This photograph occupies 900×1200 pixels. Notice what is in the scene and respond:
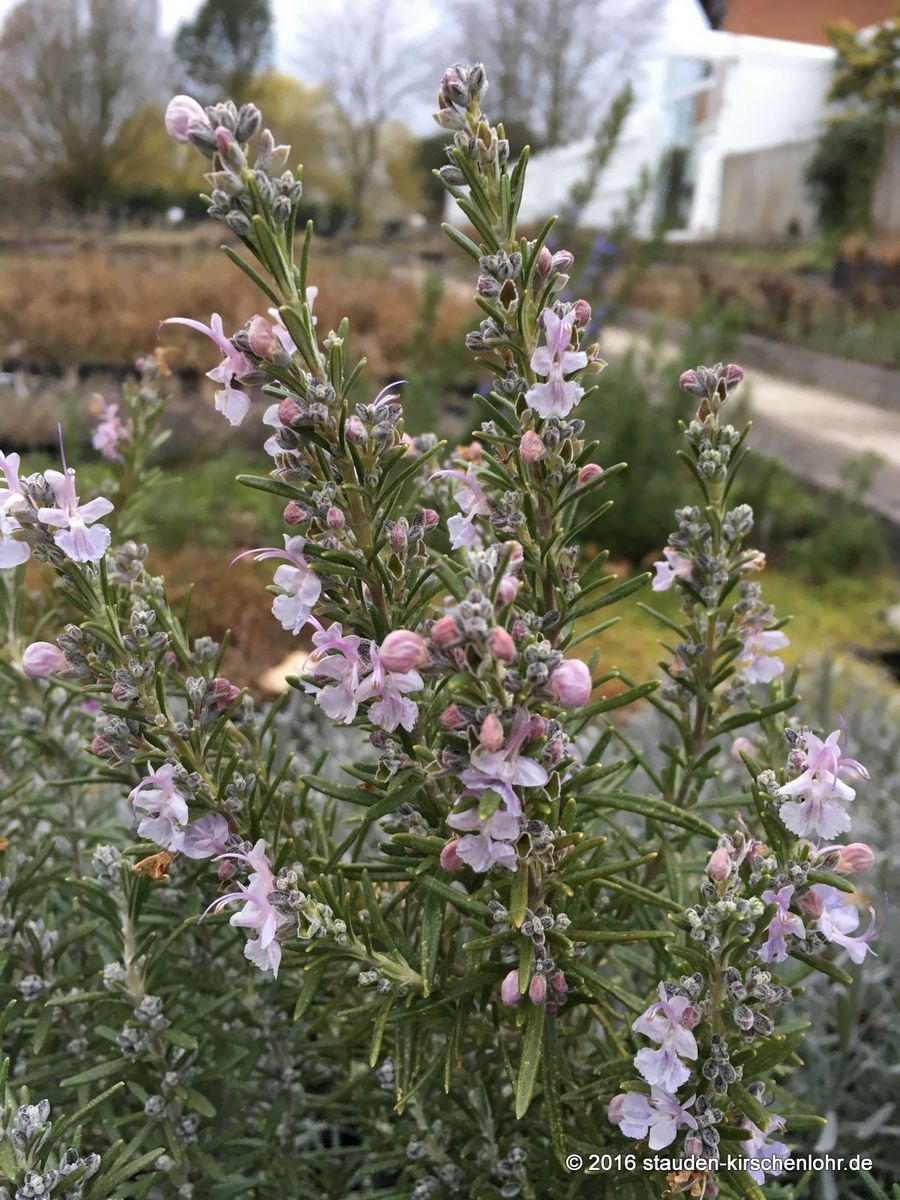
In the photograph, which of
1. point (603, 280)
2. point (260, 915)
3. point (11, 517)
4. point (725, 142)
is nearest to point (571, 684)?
point (260, 915)

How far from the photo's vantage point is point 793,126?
12500mm

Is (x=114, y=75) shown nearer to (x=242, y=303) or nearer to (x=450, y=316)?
(x=242, y=303)

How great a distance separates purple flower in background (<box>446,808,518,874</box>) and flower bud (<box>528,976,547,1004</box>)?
97 mm

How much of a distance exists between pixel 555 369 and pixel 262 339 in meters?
0.19

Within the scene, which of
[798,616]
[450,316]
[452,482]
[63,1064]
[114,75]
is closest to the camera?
[63,1064]

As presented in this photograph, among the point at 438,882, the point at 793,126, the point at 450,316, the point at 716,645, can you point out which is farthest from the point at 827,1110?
the point at 793,126

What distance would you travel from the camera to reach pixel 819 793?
1.84 feet

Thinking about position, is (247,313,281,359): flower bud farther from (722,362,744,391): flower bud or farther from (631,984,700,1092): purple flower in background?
(631,984,700,1092): purple flower in background

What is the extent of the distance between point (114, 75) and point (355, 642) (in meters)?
12.4

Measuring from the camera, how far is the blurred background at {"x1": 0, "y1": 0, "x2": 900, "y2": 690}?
3363 mm

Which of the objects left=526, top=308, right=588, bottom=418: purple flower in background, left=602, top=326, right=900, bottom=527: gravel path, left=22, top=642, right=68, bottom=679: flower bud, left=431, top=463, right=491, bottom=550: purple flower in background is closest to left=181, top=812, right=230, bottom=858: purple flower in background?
left=22, top=642, right=68, bottom=679: flower bud

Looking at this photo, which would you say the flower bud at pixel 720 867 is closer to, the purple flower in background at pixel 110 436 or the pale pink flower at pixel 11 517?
the pale pink flower at pixel 11 517

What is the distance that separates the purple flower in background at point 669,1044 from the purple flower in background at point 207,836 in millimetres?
308

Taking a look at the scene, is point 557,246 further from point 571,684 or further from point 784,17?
point 784,17
